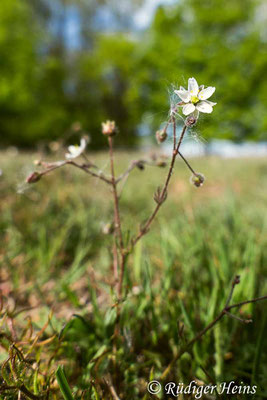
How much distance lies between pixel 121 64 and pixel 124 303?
21.6 meters

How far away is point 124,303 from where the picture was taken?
123cm

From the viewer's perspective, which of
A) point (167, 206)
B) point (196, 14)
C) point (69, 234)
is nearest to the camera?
point (69, 234)

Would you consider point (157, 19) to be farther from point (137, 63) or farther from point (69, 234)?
point (69, 234)

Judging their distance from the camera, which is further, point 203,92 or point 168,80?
point 168,80

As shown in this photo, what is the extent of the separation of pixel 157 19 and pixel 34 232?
17.7 meters

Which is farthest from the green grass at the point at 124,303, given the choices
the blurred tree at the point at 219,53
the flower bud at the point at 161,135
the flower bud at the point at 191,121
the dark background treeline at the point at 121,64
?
the blurred tree at the point at 219,53

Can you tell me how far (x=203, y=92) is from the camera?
737 millimetres

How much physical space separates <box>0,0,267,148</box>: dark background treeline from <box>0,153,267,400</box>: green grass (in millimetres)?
10308

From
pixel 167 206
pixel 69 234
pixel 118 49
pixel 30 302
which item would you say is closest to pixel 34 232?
pixel 69 234

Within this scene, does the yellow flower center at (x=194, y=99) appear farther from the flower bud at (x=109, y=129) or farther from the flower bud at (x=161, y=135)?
the flower bud at (x=109, y=129)

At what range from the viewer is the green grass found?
1037 mm

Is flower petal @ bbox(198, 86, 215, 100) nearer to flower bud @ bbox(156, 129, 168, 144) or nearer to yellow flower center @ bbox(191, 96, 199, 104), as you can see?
yellow flower center @ bbox(191, 96, 199, 104)

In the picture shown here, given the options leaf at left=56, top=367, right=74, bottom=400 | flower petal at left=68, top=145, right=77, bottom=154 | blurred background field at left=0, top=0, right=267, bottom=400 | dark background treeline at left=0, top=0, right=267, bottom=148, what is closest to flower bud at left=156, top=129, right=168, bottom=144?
blurred background field at left=0, top=0, right=267, bottom=400

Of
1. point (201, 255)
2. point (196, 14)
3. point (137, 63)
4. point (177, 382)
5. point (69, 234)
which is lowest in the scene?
point (177, 382)
